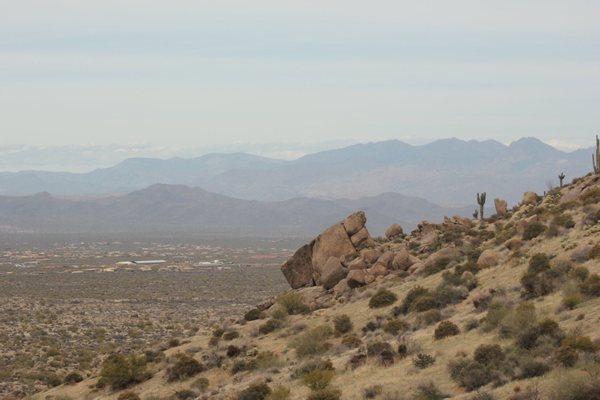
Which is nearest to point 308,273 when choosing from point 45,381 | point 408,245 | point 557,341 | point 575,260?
point 408,245

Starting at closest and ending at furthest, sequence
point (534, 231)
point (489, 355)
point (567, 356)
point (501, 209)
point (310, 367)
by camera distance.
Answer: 1. point (567, 356)
2. point (489, 355)
3. point (310, 367)
4. point (534, 231)
5. point (501, 209)

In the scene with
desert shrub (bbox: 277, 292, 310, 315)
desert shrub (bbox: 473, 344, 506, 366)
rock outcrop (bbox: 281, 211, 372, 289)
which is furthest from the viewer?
rock outcrop (bbox: 281, 211, 372, 289)

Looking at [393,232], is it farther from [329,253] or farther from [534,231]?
[534,231]

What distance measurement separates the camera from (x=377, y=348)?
3006 centimetres

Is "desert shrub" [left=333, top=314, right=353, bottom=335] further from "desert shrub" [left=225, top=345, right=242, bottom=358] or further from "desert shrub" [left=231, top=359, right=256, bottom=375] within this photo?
"desert shrub" [left=225, top=345, right=242, bottom=358]

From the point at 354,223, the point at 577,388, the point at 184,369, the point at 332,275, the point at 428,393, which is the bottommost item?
the point at 184,369

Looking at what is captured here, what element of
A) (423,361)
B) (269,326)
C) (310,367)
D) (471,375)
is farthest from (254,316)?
(471,375)

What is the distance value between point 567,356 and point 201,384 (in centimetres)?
1749

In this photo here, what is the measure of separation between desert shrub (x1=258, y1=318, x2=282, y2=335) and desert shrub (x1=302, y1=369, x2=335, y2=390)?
13.1 meters

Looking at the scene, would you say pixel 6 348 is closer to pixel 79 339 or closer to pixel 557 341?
pixel 79 339

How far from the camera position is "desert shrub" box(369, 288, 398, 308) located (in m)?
40.0

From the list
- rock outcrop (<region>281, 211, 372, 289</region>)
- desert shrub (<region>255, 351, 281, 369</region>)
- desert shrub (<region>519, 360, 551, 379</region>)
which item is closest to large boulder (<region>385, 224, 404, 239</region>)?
rock outcrop (<region>281, 211, 372, 289</region>)

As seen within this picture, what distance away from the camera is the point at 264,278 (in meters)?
122

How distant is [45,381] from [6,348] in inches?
484
